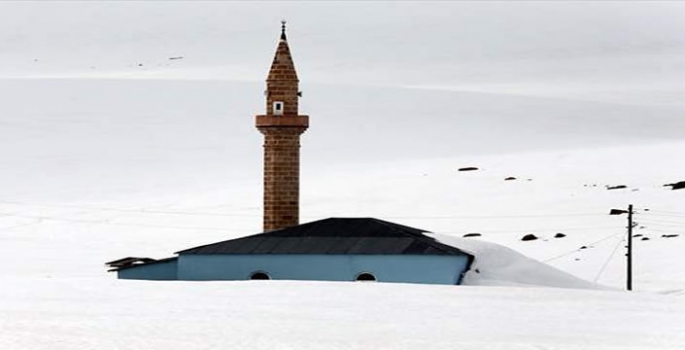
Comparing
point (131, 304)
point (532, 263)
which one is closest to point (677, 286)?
point (532, 263)

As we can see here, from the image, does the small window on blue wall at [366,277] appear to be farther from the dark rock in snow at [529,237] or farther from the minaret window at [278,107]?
the dark rock in snow at [529,237]

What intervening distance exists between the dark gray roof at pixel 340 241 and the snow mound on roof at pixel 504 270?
979 mm

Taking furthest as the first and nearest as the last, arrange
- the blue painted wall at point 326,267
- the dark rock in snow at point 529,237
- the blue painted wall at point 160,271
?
1. the dark rock in snow at point 529,237
2. the blue painted wall at point 160,271
3. the blue painted wall at point 326,267

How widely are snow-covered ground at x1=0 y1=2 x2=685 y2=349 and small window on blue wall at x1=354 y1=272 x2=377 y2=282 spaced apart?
1599mm

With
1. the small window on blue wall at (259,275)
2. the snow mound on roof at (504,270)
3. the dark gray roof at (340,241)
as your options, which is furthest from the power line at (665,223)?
the small window on blue wall at (259,275)

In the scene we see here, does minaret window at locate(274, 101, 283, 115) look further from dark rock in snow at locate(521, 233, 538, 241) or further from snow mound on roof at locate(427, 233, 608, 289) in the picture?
dark rock in snow at locate(521, 233, 538, 241)

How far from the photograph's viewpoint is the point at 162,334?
1070 inches

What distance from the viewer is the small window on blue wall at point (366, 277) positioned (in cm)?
3744

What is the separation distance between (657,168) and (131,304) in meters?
43.1

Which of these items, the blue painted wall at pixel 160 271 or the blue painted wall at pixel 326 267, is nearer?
the blue painted wall at pixel 326 267

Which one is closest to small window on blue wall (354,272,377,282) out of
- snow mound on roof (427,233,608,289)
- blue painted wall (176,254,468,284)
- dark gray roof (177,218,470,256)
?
blue painted wall (176,254,468,284)

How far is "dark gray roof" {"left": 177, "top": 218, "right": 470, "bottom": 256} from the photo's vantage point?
37281 millimetres

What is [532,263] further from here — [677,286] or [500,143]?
[500,143]

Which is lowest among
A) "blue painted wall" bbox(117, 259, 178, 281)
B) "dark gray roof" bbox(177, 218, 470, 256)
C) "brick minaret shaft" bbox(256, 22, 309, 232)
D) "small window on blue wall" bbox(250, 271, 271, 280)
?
Answer: "small window on blue wall" bbox(250, 271, 271, 280)
